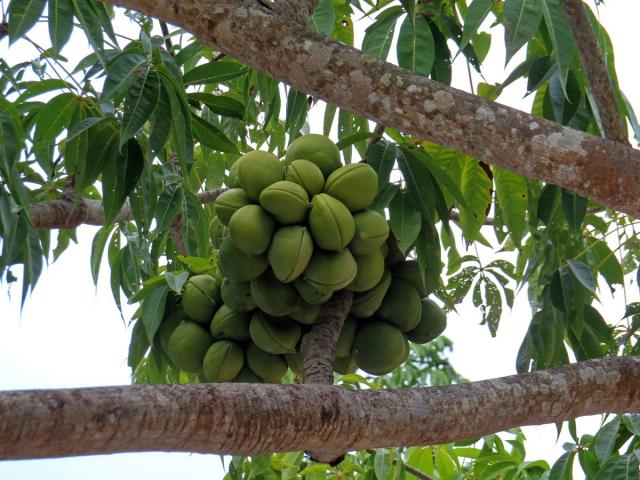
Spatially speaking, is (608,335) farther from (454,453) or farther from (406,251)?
(454,453)

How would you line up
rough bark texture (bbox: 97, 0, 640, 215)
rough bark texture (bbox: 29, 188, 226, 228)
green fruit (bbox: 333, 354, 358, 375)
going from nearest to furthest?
rough bark texture (bbox: 97, 0, 640, 215)
green fruit (bbox: 333, 354, 358, 375)
rough bark texture (bbox: 29, 188, 226, 228)

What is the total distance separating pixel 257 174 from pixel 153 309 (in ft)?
1.58

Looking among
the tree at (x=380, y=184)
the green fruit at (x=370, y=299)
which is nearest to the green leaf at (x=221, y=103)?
the tree at (x=380, y=184)

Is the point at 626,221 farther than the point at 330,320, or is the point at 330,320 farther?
the point at 626,221

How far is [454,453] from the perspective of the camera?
362 centimetres

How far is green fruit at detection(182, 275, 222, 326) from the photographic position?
2.23 meters

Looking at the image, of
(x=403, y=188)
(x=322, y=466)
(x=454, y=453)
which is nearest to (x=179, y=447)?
(x=403, y=188)

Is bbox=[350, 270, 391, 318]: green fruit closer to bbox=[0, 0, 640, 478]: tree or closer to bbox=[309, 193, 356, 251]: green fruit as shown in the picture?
bbox=[0, 0, 640, 478]: tree

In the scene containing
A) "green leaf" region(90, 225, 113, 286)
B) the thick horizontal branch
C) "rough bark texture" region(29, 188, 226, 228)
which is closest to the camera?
the thick horizontal branch

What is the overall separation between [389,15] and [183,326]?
89 cm

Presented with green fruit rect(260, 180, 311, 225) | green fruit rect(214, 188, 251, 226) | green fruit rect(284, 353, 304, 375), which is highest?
green fruit rect(214, 188, 251, 226)

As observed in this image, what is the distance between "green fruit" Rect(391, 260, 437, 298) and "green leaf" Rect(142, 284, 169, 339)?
563 mm

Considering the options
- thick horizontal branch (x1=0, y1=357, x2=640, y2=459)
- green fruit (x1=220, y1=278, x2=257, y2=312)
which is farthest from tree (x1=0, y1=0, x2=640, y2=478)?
green fruit (x1=220, y1=278, x2=257, y2=312)

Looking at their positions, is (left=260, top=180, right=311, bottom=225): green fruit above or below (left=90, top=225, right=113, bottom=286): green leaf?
Answer: below
